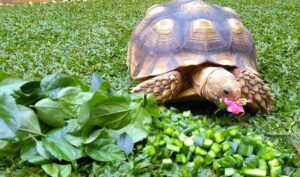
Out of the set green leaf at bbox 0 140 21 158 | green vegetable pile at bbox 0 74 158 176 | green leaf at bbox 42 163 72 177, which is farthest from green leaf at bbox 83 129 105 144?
green leaf at bbox 0 140 21 158

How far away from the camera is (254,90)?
7.43ft

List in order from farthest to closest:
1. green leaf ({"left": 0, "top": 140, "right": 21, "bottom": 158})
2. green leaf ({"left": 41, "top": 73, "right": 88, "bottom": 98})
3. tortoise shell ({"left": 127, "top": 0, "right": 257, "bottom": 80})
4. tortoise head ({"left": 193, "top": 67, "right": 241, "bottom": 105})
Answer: tortoise shell ({"left": 127, "top": 0, "right": 257, "bottom": 80})
tortoise head ({"left": 193, "top": 67, "right": 241, "bottom": 105})
green leaf ({"left": 41, "top": 73, "right": 88, "bottom": 98})
green leaf ({"left": 0, "top": 140, "right": 21, "bottom": 158})

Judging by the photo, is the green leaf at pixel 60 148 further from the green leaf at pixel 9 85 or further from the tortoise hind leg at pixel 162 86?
the tortoise hind leg at pixel 162 86

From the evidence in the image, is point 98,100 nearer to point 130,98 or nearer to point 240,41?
point 130,98

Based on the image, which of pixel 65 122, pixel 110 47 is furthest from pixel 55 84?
pixel 110 47

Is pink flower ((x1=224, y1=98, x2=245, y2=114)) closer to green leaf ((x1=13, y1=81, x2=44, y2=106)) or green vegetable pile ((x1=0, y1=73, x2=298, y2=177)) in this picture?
green vegetable pile ((x1=0, y1=73, x2=298, y2=177))

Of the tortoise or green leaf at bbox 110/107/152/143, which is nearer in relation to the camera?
green leaf at bbox 110/107/152/143

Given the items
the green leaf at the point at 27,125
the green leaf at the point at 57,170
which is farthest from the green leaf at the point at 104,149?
the green leaf at the point at 27,125

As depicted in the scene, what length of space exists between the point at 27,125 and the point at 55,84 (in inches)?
10.9

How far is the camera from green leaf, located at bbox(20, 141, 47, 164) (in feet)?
5.41

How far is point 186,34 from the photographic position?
7.86ft

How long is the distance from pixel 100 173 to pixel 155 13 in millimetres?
1325

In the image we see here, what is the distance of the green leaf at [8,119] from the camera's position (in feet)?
5.27

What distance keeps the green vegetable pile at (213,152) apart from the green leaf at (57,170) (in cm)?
31
